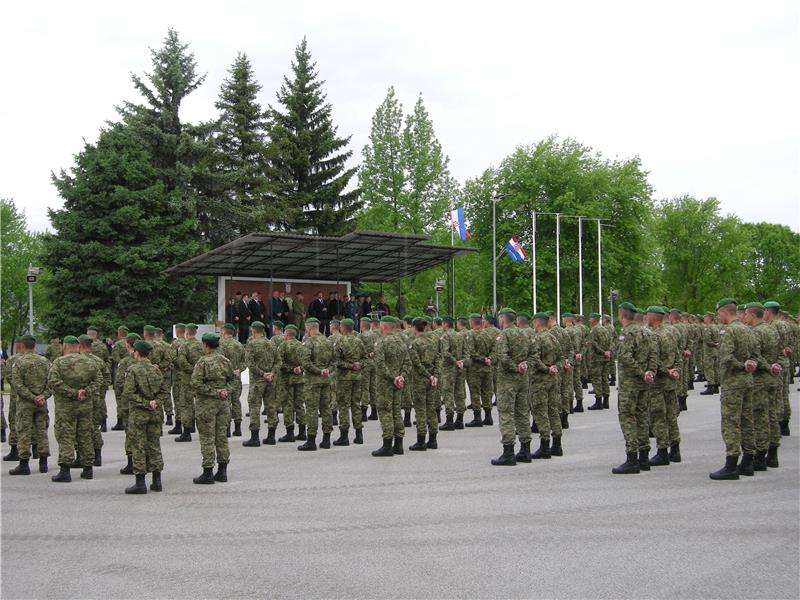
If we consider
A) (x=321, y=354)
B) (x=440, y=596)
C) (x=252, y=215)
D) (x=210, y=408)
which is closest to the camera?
(x=440, y=596)

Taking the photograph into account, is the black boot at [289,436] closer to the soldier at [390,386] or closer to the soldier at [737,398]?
the soldier at [390,386]

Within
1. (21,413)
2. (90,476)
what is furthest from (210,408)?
(21,413)

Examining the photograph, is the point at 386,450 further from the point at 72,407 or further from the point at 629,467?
the point at 72,407

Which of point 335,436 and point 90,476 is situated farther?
point 335,436

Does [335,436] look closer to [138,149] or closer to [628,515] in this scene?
[628,515]

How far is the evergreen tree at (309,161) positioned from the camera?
→ 49969 mm

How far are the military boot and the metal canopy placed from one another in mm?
17678

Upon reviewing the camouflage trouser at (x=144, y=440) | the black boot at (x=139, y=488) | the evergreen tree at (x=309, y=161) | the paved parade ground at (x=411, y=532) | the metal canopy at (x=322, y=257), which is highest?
the evergreen tree at (x=309, y=161)

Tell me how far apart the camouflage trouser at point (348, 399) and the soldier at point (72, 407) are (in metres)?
4.49

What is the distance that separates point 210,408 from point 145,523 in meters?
2.48

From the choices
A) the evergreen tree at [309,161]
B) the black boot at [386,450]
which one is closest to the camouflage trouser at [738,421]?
the black boot at [386,450]

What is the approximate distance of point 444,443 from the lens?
589 inches

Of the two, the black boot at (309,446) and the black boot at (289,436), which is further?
the black boot at (289,436)

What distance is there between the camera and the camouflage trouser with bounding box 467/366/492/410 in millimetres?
17688
